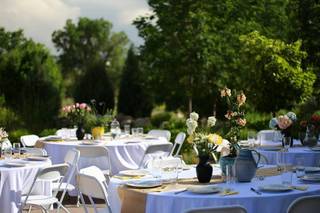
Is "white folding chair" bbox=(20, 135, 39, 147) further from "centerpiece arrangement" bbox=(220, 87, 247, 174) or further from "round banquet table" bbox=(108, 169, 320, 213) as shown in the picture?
"round banquet table" bbox=(108, 169, 320, 213)

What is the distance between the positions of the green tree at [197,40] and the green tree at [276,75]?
2131 millimetres

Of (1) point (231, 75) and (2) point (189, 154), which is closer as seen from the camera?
(2) point (189, 154)

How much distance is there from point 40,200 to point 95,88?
48.1 feet

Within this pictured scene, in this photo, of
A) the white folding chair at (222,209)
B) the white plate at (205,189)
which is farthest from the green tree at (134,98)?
the white folding chair at (222,209)

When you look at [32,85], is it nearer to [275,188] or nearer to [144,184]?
[144,184]

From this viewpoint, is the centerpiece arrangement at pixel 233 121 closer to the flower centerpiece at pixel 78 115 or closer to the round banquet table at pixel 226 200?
the round banquet table at pixel 226 200

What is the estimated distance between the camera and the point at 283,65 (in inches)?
530

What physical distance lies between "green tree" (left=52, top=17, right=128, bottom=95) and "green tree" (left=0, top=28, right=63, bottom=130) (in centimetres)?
2406

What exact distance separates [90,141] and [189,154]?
8.56ft

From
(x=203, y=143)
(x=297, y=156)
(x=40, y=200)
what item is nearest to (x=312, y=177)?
(x=203, y=143)

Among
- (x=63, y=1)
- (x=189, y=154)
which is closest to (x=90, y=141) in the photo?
(x=189, y=154)

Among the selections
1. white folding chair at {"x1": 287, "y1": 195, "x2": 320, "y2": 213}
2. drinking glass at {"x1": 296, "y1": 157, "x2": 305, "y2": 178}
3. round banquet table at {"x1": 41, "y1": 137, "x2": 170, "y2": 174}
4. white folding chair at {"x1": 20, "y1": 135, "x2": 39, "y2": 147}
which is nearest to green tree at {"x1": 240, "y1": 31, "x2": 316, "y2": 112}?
round banquet table at {"x1": 41, "y1": 137, "x2": 170, "y2": 174}

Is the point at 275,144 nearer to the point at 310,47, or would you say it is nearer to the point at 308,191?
the point at 308,191

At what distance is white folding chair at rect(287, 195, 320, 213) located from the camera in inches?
154
